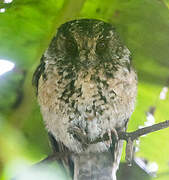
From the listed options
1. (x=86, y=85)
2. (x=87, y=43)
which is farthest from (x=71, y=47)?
(x=86, y=85)

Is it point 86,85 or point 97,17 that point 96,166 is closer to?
point 86,85

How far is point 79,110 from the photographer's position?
216 cm

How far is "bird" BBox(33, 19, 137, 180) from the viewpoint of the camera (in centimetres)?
214

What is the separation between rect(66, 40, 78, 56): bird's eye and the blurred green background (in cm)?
12

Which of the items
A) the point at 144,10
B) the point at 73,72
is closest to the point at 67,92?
the point at 73,72

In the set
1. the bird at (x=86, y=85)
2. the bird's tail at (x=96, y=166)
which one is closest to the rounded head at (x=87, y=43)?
the bird at (x=86, y=85)

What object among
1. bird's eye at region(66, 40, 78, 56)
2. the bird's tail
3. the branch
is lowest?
the bird's tail

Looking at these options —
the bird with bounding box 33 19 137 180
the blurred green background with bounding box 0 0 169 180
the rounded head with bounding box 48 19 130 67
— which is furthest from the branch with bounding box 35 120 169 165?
the rounded head with bounding box 48 19 130 67

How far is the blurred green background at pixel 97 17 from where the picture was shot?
2.15 meters

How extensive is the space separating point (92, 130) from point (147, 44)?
53 cm

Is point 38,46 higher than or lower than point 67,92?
higher

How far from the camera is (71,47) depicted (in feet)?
7.30

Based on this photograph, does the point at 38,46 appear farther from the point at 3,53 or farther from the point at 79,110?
the point at 79,110

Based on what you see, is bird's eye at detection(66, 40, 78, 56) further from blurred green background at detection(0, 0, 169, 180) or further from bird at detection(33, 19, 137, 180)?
blurred green background at detection(0, 0, 169, 180)
